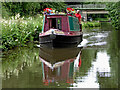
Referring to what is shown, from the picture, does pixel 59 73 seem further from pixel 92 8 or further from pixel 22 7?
pixel 92 8

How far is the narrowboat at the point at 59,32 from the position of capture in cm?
1281

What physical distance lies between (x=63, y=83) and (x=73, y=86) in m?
0.37

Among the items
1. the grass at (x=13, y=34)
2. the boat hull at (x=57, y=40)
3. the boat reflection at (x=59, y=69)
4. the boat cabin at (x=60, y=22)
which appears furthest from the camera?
the boat cabin at (x=60, y=22)

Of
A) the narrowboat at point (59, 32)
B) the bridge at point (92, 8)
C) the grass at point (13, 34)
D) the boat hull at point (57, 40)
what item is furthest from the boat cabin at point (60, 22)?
the bridge at point (92, 8)

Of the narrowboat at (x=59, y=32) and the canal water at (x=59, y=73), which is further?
the narrowboat at (x=59, y=32)

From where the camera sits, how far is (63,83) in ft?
20.5

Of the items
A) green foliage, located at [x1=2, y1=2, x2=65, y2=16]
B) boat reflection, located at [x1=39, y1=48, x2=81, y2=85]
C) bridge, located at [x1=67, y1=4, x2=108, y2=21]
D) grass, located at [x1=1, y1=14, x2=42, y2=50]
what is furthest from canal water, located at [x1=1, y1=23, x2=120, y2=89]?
bridge, located at [x1=67, y1=4, x2=108, y2=21]

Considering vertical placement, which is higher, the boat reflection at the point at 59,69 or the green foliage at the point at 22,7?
the green foliage at the point at 22,7

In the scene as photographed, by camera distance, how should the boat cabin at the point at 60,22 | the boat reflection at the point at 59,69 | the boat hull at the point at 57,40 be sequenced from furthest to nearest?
the boat cabin at the point at 60,22 → the boat hull at the point at 57,40 → the boat reflection at the point at 59,69

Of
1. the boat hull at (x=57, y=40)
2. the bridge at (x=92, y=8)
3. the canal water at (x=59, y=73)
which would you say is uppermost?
the bridge at (x=92, y=8)

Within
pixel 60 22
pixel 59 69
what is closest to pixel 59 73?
pixel 59 69

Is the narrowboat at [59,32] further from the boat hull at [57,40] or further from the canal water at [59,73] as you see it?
the canal water at [59,73]

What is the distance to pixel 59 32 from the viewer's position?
12.9 metres

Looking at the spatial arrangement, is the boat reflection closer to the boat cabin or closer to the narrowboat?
the narrowboat
